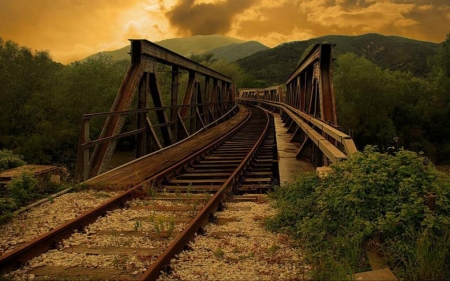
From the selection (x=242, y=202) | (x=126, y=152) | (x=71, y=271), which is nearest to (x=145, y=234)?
(x=71, y=271)

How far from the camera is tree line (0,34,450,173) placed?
29656 millimetres

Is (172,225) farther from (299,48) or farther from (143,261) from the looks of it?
(299,48)

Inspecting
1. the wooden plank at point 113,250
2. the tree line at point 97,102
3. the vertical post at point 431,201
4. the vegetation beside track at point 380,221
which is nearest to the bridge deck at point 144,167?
the wooden plank at point 113,250

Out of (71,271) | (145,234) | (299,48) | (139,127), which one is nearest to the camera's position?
(71,271)

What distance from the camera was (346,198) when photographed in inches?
166

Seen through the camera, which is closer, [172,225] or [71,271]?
[71,271]

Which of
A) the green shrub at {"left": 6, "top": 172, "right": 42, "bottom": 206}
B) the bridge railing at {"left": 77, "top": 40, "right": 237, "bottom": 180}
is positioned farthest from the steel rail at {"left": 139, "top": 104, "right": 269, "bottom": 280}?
the bridge railing at {"left": 77, "top": 40, "right": 237, "bottom": 180}

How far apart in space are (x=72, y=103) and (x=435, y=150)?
40.1 metres

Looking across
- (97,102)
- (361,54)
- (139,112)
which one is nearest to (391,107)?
(97,102)

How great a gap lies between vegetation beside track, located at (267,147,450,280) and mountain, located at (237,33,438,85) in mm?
122572

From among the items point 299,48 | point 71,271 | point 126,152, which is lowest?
point 126,152

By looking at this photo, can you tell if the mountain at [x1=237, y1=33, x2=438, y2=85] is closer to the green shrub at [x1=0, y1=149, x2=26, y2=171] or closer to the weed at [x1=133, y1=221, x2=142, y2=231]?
the green shrub at [x1=0, y1=149, x2=26, y2=171]

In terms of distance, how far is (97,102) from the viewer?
3266 centimetres

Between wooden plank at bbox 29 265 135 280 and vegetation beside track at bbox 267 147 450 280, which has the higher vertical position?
vegetation beside track at bbox 267 147 450 280
